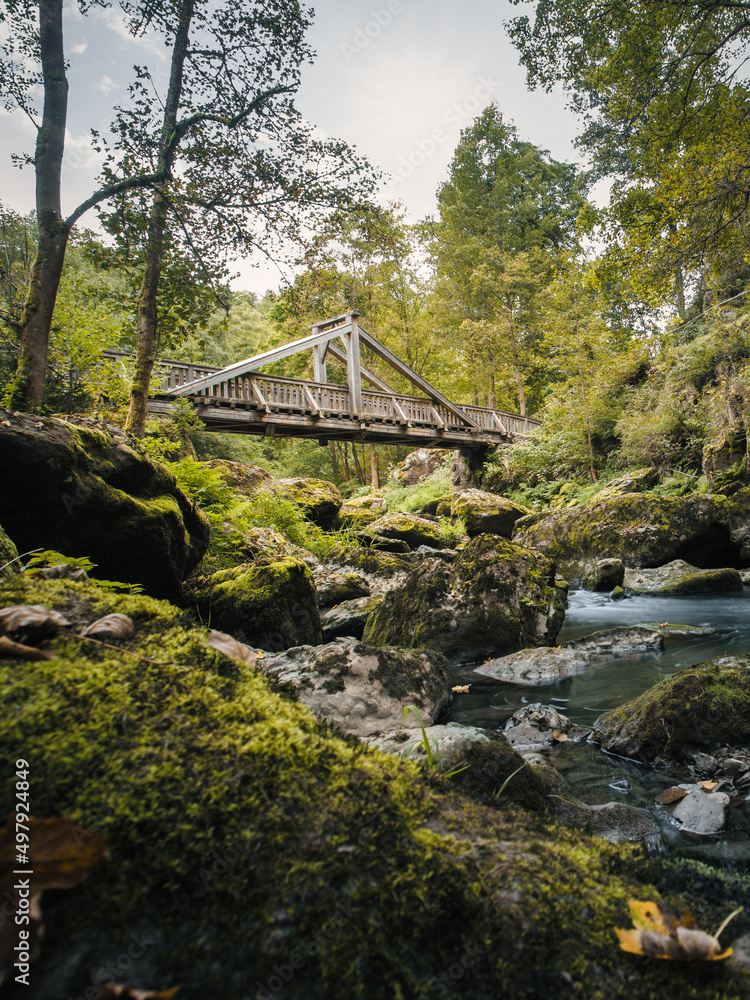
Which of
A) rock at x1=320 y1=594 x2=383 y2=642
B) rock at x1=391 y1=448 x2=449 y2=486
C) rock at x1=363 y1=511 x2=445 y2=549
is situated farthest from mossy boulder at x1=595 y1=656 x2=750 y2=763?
rock at x1=391 y1=448 x2=449 y2=486

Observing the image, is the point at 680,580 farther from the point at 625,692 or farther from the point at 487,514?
the point at 487,514

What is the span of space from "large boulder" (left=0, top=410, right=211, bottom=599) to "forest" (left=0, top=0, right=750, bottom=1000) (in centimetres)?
3

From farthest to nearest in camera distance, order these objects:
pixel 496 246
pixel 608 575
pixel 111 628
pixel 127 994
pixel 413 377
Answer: pixel 496 246 < pixel 413 377 < pixel 608 575 < pixel 111 628 < pixel 127 994

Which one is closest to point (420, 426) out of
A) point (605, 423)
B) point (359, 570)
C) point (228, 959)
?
point (605, 423)

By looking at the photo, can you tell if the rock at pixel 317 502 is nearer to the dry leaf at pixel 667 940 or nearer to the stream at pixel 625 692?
the stream at pixel 625 692

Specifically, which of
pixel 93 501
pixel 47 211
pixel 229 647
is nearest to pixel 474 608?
pixel 93 501

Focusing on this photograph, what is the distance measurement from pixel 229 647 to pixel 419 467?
30.4 m

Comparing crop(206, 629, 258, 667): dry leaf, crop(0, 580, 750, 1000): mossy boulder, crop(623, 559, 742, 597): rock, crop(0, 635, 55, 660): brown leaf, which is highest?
crop(0, 635, 55, 660): brown leaf

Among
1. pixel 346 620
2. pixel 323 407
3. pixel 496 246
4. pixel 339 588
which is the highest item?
pixel 496 246

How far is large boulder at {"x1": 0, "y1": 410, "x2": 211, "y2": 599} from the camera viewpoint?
3246 millimetres

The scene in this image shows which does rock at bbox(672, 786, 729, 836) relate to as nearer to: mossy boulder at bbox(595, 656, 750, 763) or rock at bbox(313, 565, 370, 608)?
mossy boulder at bbox(595, 656, 750, 763)

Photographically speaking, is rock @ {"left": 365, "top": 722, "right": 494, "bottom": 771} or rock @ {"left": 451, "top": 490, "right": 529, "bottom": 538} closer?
rock @ {"left": 365, "top": 722, "right": 494, "bottom": 771}

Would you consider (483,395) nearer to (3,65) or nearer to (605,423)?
(605,423)

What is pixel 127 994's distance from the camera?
67cm
